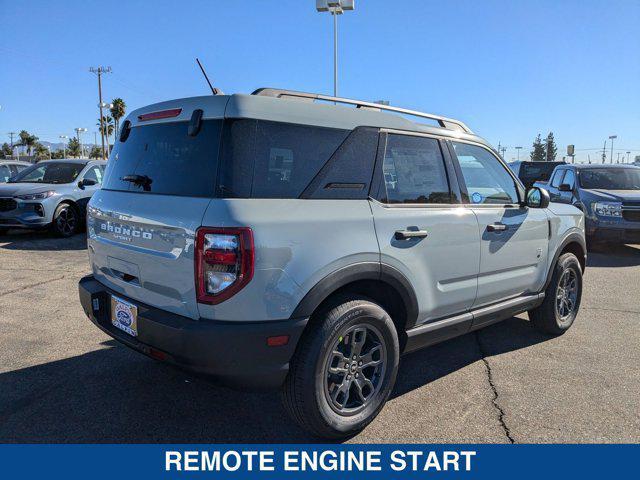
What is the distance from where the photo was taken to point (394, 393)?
135 inches

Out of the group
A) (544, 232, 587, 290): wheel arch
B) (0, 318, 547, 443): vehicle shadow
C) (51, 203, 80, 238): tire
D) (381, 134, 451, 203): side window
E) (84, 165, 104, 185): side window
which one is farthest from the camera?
(84, 165, 104, 185): side window

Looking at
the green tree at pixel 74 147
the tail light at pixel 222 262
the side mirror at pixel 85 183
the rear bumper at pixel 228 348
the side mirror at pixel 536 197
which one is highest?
the green tree at pixel 74 147

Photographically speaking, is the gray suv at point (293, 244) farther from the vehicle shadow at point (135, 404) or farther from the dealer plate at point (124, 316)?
the vehicle shadow at point (135, 404)

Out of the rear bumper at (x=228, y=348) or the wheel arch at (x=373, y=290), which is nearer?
the rear bumper at (x=228, y=348)

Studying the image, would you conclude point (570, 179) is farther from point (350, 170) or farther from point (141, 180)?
point (141, 180)

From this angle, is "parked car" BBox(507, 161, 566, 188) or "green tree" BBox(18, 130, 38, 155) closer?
"parked car" BBox(507, 161, 566, 188)

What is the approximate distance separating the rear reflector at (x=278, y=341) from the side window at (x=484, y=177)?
6.21ft

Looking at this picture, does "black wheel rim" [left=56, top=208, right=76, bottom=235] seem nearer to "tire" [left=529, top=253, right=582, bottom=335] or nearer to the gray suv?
the gray suv

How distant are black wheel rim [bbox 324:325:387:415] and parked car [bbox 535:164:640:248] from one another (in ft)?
20.9

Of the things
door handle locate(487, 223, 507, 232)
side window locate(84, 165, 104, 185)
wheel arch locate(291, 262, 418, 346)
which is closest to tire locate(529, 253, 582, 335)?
door handle locate(487, 223, 507, 232)

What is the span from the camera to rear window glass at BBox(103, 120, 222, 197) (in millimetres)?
2547

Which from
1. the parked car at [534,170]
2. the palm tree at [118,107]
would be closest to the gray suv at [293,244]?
the parked car at [534,170]

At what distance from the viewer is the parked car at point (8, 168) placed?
12328mm

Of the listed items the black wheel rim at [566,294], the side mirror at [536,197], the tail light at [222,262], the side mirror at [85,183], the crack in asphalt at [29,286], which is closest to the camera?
the tail light at [222,262]
